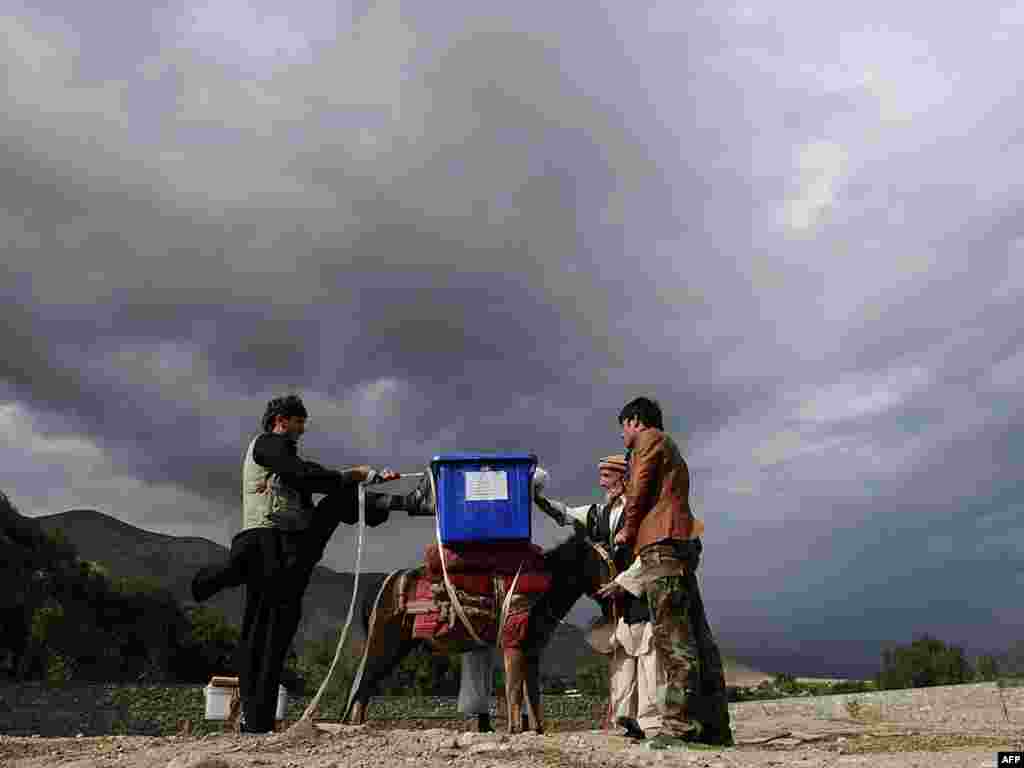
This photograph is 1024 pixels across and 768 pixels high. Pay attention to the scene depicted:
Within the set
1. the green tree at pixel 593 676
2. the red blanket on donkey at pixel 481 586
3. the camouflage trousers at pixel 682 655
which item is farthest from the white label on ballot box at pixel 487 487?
the green tree at pixel 593 676

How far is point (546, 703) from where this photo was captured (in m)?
12.0

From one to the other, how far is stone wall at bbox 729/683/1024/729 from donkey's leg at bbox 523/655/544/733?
4704 millimetres

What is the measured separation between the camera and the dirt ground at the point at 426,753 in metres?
4.62

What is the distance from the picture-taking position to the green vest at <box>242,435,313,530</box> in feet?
20.8

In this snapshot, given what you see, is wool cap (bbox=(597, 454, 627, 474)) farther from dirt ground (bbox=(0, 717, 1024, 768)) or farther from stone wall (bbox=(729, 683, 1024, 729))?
stone wall (bbox=(729, 683, 1024, 729))

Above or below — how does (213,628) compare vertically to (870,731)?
above

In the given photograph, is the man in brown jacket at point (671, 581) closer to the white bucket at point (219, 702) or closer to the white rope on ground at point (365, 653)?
the white rope on ground at point (365, 653)

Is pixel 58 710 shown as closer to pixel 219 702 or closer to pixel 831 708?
pixel 219 702

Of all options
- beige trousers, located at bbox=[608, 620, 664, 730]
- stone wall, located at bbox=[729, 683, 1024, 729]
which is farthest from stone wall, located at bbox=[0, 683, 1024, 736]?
beige trousers, located at bbox=[608, 620, 664, 730]

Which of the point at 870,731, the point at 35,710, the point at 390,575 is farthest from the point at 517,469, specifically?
the point at 35,710

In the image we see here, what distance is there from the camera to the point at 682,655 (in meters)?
5.66

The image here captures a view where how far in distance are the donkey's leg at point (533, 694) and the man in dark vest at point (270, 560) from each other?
5.11 feet

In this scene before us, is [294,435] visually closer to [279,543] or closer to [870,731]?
[279,543]

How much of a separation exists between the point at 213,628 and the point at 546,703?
547 inches
